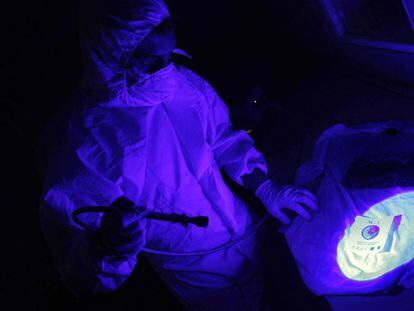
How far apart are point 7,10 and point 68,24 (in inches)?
10.2

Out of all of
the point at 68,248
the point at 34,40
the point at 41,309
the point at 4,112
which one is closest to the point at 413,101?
the point at 68,248

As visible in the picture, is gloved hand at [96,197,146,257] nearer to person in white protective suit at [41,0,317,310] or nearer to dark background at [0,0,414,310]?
person in white protective suit at [41,0,317,310]

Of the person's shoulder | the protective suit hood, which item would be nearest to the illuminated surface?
the person's shoulder

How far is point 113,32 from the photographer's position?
107 cm

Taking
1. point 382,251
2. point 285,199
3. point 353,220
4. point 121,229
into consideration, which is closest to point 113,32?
point 121,229

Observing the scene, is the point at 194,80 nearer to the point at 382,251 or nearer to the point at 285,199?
the point at 285,199

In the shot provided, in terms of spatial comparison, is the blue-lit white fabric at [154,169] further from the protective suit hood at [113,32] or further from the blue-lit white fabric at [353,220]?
the blue-lit white fabric at [353,220]

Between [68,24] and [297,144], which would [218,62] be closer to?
[297,144]

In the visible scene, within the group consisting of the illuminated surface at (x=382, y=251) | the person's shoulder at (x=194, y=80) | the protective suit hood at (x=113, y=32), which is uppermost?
the protective suit hood at (x=113, y=32)

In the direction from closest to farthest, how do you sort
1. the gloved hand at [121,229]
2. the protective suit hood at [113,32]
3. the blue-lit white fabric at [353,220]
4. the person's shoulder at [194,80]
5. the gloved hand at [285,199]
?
the gloved hand at [121,229] → the blue-lit white fabric at [353,220] → the protective suit hood at [113,32] → the gloved hand at [285,199] → the person's shoulder at [194,80]

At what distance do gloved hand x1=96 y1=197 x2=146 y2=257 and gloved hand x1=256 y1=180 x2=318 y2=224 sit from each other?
0.61m

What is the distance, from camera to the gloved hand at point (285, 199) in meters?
1.18

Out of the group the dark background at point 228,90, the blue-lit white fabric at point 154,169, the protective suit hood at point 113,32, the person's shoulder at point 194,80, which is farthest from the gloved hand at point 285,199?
the protective suit hood at point 113,32

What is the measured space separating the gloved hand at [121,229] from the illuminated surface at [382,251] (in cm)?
66
